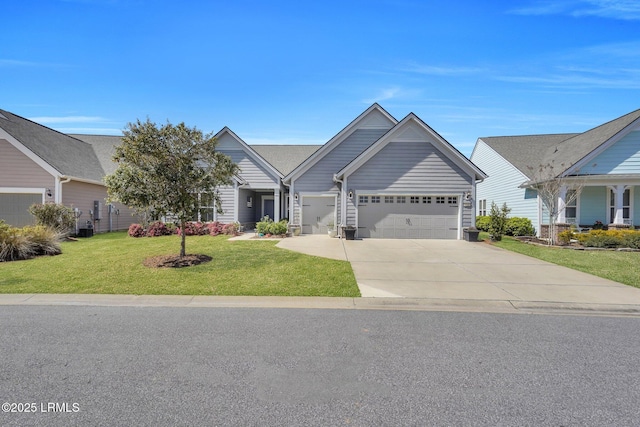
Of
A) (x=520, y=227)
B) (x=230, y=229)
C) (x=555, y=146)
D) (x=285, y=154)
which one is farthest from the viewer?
(x=285, y=154)

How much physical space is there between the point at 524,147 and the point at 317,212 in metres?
17.3

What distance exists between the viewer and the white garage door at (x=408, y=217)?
16719mm

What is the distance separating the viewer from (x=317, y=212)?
18344 mm

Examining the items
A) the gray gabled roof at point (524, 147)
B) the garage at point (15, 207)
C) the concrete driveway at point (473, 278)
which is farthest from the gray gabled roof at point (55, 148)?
the gray gabled roof at point (524, 147)

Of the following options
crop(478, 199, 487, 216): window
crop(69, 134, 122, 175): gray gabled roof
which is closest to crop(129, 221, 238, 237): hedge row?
crop(69, 134, 122, 175): gray gabled roof

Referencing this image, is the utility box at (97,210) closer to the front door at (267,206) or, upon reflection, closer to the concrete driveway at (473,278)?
the front door at (267,206)

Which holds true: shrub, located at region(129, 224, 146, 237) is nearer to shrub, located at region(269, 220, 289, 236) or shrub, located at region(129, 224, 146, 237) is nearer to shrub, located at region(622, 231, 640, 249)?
shrub, located at region(269, 220, 289, 236)

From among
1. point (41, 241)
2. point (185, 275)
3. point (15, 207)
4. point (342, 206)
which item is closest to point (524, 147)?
point (342, 206)

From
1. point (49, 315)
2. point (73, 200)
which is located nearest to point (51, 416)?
point (49, 315)

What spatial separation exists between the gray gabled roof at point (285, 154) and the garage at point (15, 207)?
13199mm

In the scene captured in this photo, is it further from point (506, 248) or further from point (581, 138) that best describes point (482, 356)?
point (581, 138)

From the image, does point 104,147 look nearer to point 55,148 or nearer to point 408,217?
point 55,148

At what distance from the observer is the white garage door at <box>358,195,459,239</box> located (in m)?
16.7

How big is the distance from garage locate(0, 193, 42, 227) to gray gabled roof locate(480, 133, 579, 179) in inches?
1130
